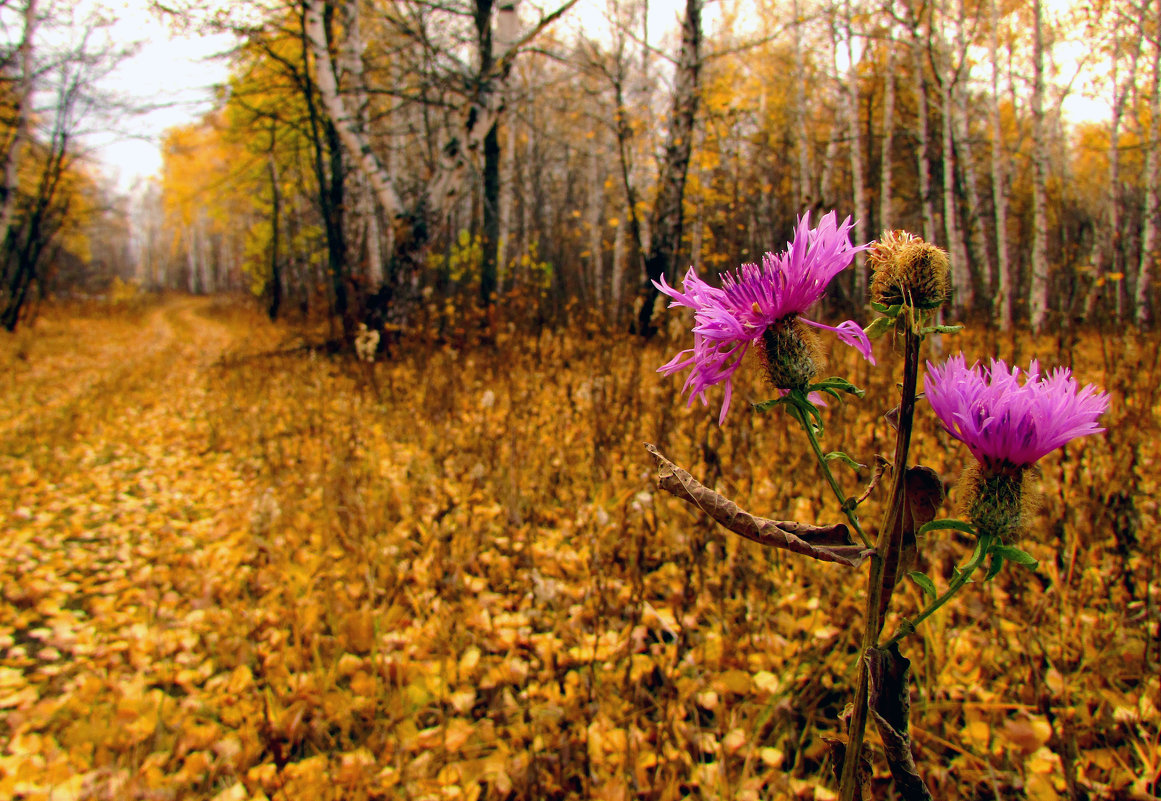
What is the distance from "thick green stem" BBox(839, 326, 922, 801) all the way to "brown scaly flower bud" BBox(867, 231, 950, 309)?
29mm

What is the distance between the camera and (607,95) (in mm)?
20344

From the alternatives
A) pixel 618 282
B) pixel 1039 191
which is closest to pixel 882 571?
pixel 1039 191

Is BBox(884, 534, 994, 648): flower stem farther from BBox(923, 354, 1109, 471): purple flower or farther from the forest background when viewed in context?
the forest background

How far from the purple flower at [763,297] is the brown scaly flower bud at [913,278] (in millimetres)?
61

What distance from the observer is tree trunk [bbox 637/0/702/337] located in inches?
263

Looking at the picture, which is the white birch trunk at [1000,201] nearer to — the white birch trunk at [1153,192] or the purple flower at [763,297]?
the white birch trunk at [1153,192]

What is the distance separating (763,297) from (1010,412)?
0.25 metres

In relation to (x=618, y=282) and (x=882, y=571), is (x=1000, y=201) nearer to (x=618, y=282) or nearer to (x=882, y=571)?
(x=618, y=282)

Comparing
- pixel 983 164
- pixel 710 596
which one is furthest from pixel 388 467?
pixel 983 164

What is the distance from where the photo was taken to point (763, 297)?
626 mm

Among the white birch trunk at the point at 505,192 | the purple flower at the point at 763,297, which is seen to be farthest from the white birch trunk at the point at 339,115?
the purple flower at the point at 763,297

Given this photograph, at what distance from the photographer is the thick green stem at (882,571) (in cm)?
53

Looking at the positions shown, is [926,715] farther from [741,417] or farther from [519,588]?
[741,417]

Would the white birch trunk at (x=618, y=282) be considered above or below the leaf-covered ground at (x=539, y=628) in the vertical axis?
above
